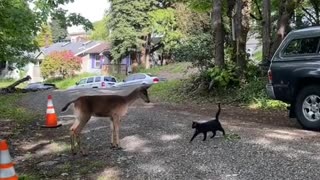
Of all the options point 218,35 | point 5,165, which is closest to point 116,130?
point 5,165

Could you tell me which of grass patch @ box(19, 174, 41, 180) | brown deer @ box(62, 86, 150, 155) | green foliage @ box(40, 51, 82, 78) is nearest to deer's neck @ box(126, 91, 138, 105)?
brown deer @ box(62, 86, 150, 155)

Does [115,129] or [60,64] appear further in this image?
[60,64]

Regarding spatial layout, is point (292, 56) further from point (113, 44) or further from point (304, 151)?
point (113, 44)

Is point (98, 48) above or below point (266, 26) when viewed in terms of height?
above

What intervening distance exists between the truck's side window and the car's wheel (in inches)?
30.1

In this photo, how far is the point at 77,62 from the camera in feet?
190

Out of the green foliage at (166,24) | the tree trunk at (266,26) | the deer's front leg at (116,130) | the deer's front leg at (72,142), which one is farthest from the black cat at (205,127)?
the green foliage at (166,24)

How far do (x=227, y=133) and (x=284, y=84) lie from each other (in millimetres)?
2103

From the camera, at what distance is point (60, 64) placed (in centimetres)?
5659

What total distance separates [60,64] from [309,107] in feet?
163

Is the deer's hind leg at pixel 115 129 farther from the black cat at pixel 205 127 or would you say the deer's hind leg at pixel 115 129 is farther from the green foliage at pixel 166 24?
the green foliage at pixel 166 24

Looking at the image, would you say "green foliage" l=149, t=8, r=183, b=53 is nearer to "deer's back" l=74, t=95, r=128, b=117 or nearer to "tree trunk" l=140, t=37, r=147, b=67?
"tree trunk" l=140, t=37, r=147, b=67

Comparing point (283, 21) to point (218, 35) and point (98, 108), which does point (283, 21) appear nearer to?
point (218, 35)

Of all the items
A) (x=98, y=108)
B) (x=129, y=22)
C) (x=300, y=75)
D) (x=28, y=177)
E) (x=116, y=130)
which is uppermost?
(x=129, y=22)
